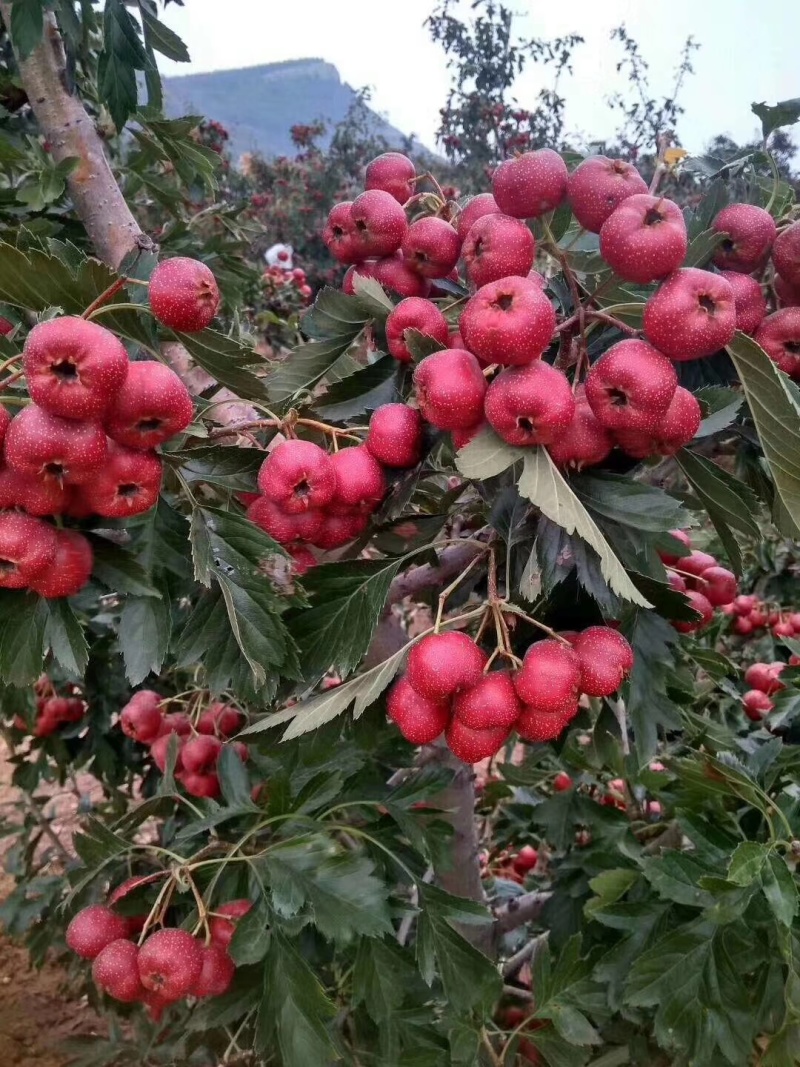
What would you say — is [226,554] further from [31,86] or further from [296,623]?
[31,86]

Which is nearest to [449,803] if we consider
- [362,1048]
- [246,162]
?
[362,1048]

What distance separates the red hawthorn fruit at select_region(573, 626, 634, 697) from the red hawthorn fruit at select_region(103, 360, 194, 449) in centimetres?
43

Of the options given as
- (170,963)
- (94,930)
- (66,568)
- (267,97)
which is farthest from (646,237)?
(267,97)

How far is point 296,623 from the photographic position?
0.88 m

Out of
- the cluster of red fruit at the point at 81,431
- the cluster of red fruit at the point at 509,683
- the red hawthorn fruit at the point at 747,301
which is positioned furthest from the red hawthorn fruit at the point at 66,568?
the red hawthorn fruit at the point at 747,301

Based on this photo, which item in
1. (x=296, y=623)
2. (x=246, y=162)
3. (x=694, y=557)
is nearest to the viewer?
(x=296, y=623)

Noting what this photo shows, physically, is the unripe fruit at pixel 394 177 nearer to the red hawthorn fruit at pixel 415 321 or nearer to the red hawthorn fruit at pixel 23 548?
the red hawthorn fruit at pixel 415 321

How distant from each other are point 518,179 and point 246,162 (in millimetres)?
9678

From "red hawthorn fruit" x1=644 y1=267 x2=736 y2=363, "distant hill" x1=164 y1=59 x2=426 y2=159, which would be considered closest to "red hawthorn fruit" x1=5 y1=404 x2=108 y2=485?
"red hawthorn fruit" x1=644 y1=267 x2=736 y2=363

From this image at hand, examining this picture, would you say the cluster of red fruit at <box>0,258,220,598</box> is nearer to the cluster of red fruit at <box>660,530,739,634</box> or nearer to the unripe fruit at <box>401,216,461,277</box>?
the unripe fruit at <box>401,216,461,277</box>

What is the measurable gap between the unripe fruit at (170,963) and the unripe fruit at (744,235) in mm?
1021

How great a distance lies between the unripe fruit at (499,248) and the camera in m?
0.72

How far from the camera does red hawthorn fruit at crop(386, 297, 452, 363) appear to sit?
0.79 m

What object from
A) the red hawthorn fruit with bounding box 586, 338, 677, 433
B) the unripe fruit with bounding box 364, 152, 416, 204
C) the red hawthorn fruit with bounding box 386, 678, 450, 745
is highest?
the unripe fruit with bounding box 364, 152, 416, 204
